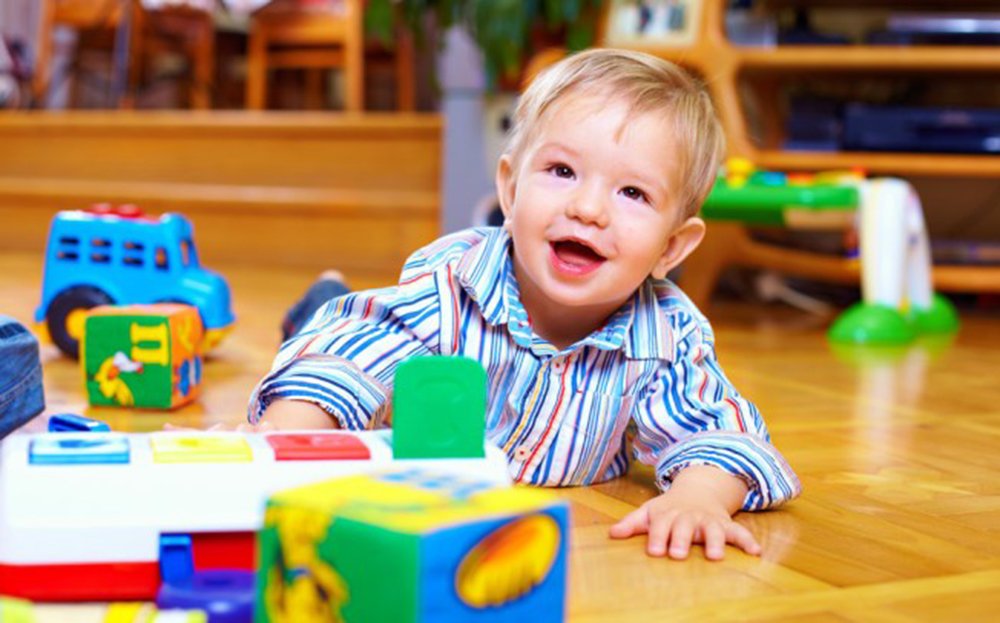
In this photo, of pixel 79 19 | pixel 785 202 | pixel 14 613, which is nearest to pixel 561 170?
pixel 14 613

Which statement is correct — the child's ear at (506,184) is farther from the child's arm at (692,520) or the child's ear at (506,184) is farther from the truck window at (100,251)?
the truck window at (100,251)

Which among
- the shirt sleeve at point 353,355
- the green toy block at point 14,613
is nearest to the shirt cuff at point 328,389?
the shirt sleeve at point 353,355

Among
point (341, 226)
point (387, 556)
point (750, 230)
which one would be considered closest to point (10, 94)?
point (341, 226)

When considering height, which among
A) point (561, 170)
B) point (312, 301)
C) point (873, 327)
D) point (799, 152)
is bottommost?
point (873, 327)

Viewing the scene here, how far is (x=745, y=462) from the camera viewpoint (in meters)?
0.84

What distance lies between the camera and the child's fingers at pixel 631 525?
0.76m

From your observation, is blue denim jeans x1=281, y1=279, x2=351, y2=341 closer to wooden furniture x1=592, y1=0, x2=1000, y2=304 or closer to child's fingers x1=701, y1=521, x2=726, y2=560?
child's fingers x1=701, y1=521, x2=726, y2=560

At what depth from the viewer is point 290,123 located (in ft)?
9.99

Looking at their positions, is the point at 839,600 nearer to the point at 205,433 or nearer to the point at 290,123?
the point at 205,433

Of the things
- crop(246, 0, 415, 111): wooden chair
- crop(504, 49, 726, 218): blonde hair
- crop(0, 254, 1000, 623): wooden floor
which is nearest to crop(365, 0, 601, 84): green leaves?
crop(0, 254, 1000, 623): wooden floor

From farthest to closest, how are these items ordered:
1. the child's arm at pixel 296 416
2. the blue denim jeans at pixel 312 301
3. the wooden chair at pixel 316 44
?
1. the wooden chair at pixel 316 44
2. the blue denim jeans at pixel 312 301
3. the child's arm at pixel 296 416

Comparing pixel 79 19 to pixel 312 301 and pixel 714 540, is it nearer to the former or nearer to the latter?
pixel 312 301

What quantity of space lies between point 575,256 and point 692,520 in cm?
20

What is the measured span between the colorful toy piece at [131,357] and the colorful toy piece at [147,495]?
20.1 inches
